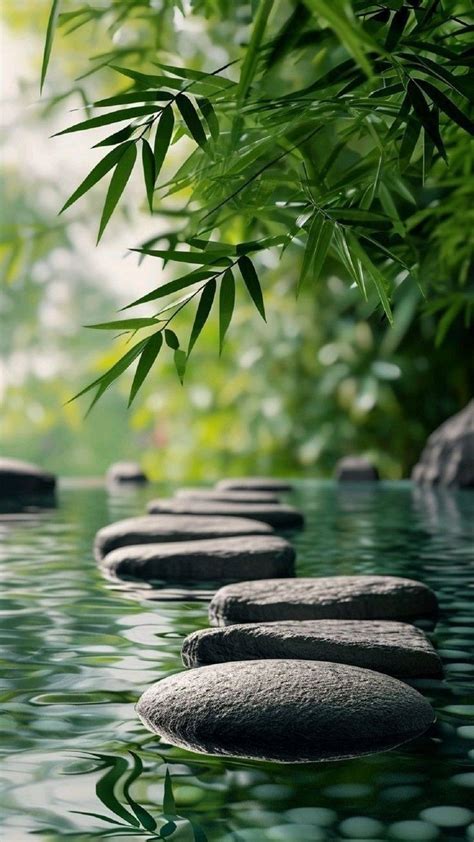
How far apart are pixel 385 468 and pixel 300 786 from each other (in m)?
7.73

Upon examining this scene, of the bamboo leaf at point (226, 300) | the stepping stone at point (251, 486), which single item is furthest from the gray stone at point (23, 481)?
the bamboo leaf at point (226, 300)

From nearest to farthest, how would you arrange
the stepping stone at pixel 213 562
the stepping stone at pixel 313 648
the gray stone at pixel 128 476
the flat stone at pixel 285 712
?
the flat stone at pixel 285 712 < the stepping stone at pixel 313 648 < the stepping stone at pixel 213 562 < the gray stone at pixel 128 476

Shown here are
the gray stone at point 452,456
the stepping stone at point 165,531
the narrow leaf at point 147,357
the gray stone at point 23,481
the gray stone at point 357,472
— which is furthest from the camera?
the gray stone at point 357,472

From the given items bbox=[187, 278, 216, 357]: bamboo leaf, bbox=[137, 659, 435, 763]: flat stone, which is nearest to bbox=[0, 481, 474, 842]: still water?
bbox=[137, 659, 435, 763]: flat stone

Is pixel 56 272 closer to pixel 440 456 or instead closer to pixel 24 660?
pixel 440 456

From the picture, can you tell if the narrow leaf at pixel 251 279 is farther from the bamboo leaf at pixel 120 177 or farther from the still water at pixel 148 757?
the still water at pixel 148 757

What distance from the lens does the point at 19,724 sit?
1375 mm

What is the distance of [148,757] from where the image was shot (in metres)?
1.25

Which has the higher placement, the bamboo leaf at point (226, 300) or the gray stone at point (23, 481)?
the bamboo leaf at point (226, 300)

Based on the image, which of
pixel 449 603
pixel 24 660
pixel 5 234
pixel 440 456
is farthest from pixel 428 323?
pixel 24 660

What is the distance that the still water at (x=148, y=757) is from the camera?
1054mm

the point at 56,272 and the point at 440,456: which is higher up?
the point at 56,272

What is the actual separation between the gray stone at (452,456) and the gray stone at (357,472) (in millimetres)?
287

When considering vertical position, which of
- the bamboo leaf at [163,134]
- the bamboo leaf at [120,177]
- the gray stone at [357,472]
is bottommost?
the gray stone at [357,472]
